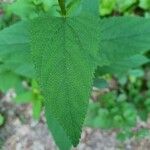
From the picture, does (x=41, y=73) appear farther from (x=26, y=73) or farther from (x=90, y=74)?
(x=26, y=73)

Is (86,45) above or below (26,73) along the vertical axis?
above

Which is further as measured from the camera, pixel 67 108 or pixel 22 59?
pixel 22 59

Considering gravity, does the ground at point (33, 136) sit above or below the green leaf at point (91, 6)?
below

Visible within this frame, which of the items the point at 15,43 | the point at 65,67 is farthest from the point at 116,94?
the point at 65,67

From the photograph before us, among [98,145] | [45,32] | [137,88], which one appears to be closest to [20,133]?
[98,145]

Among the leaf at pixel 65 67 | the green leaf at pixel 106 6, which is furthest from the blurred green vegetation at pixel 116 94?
the leaf at pixel 65 67

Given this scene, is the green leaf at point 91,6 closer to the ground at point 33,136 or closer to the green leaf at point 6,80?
the green leaf at point 6,80
